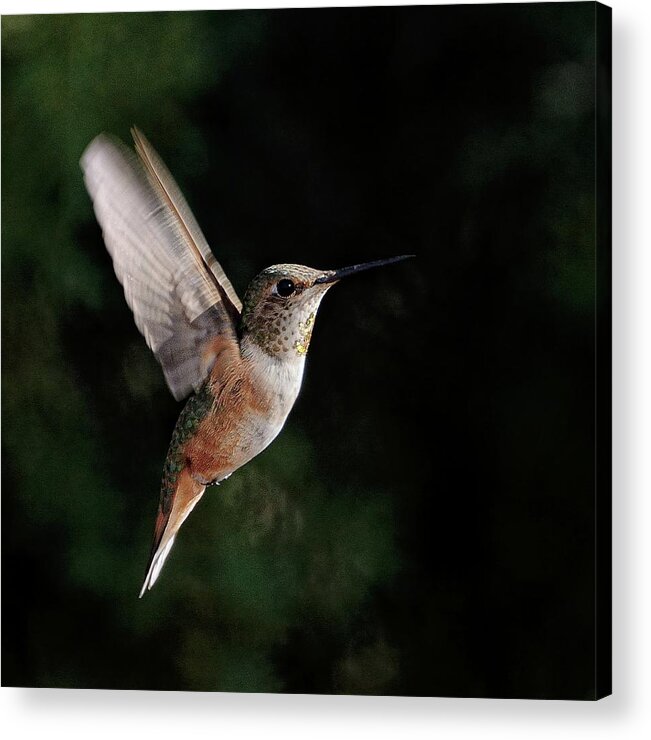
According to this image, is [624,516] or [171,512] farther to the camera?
[171,512]

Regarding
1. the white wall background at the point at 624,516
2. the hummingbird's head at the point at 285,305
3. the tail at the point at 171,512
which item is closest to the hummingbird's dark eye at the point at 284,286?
the hummingbird's head at the point at 285,305

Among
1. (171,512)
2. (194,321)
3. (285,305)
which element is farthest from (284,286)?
(171,512)

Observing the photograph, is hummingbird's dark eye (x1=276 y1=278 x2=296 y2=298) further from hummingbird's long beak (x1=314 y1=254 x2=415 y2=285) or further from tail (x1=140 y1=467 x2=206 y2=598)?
tail (x1=140 y1=467 x2=206 y2=598)

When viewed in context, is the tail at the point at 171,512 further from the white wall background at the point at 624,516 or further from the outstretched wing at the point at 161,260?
the white wall background at the point at 624,516

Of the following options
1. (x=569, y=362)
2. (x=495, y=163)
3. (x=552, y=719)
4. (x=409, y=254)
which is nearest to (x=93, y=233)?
(x=409, y=254)

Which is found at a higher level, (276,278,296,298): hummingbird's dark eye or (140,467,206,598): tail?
(276,278,296,298): hummingbird's dark eye

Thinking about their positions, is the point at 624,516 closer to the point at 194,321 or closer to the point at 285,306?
the point at 285,306

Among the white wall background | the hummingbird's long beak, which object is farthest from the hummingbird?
the white wall background
